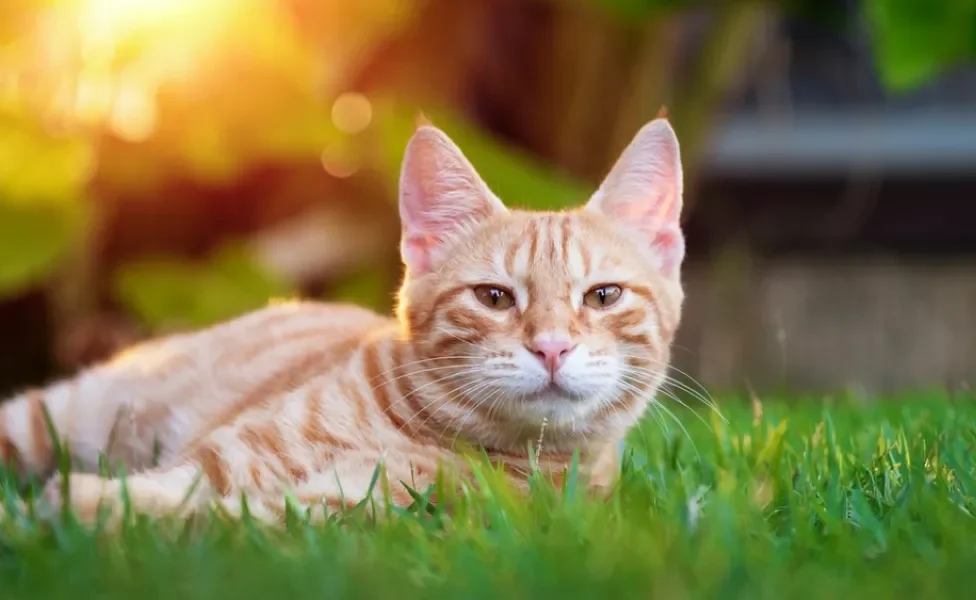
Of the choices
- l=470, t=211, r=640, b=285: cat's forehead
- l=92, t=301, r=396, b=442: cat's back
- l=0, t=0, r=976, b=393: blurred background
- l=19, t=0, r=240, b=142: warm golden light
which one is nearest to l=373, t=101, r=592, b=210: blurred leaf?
l=0, t=0, r=976, b=393: blurred background

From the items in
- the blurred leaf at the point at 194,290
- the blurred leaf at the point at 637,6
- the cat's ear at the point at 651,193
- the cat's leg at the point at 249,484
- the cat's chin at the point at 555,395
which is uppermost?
the blurred leaf at the point at 637,6

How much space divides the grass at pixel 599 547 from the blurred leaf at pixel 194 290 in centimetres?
202

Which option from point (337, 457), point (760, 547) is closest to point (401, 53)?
point (337, 457)

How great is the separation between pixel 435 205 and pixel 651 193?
14.8 inches

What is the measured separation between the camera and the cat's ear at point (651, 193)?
163 centimetres

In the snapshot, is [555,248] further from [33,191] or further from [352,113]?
[352,113]

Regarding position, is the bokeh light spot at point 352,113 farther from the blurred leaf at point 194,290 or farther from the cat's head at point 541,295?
the cat's head at point 541,295

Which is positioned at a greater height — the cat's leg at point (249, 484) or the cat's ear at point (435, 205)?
the cat's ear at point (435, 205)

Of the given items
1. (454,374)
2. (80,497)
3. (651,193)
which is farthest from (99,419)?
(651,193)

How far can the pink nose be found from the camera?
4.58 feet

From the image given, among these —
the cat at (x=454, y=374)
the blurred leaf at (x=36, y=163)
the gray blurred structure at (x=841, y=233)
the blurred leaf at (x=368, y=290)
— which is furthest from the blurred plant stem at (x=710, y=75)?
the cat at (x=454, y=374)

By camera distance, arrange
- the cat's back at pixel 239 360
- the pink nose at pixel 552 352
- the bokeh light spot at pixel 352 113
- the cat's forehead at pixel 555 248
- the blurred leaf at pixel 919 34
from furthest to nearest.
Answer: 1. the bokeh light spot at pixel 352 113
2. the blurred leaf at pixel 919 34
3. the cat's back at pixel 239 360
4. the cat's forehead at pixel 555 248
5. the pink nose at pixel 552 352

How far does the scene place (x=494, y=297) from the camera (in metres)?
1.55

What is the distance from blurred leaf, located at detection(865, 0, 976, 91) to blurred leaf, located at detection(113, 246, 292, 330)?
2.08 m
